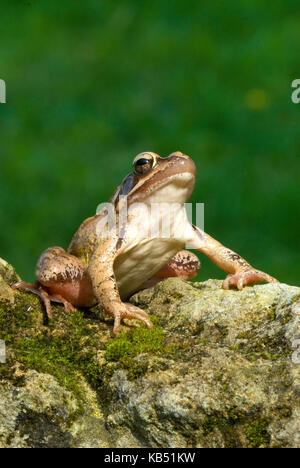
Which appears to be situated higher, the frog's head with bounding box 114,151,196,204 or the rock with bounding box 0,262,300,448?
the frog's head with bounding box 114,151,196,204

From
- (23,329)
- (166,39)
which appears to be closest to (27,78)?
(166,39)

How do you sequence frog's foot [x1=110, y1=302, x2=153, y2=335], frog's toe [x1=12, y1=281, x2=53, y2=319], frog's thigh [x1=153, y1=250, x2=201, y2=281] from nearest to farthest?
frog's foot [x1=110, y1=302, x2=153, y2=335] → frog's toe [x1=12, y1=281, x2=53, y2=319] → frog's thigh [x1=153, y1=250, x2=201, y2=281]

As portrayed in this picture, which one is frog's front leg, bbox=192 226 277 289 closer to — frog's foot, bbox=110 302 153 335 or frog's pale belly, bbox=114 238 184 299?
frog's pale belly, bbox=114 238 184 299

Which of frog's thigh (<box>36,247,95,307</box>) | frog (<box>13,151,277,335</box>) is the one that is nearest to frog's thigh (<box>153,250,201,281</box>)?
frog (<box>13,151,277,335</box>)

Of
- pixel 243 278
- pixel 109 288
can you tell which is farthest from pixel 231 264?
pixel 109 288

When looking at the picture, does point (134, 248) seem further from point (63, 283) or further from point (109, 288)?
point (63, 283)
